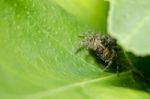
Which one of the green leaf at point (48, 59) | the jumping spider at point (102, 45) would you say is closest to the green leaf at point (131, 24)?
the green leaf at point (48, 59)

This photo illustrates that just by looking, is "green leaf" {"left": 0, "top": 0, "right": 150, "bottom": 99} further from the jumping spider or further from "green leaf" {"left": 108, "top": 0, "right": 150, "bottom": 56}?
"green leaf" {"left": 108, "top": 0, "right": 150, "bottom": 56}

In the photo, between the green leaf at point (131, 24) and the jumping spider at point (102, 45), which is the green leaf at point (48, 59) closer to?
the jumping spider at point (102, 45)

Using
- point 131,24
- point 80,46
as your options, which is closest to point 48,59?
point 80,46

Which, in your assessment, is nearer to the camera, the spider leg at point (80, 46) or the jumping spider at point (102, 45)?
the spider leg at point (80, 46)

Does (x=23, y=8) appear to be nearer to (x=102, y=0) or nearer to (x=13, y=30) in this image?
(x=13, y=30)

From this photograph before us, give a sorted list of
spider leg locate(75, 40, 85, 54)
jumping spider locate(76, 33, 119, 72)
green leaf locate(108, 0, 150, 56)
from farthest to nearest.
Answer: jumping spider locate(76, 33, 119, 72)
spider leg locate(75, 40, 85, 54)
green leaf locate(108, 0, 150, 56)

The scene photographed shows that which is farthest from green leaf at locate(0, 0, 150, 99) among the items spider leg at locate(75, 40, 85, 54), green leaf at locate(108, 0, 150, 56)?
green leaf at locate(108, 0, 150, 56)
